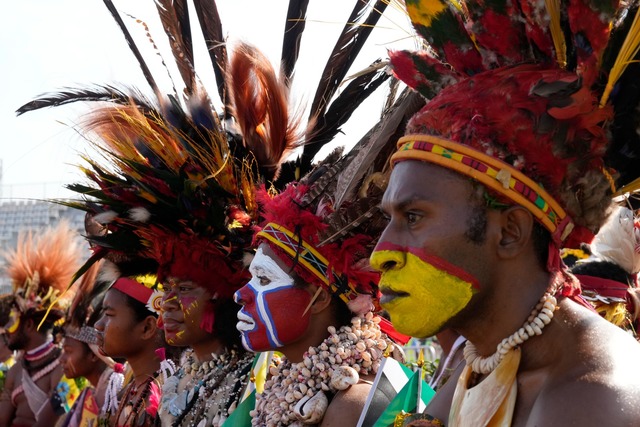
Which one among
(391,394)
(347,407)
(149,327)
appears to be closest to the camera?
(391,394)

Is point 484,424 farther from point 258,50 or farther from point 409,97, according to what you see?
point 258,50

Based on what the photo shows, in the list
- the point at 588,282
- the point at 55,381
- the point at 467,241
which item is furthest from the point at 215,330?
the point at 55,381

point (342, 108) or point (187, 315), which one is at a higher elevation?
point (342, 108)

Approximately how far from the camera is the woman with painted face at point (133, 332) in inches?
249

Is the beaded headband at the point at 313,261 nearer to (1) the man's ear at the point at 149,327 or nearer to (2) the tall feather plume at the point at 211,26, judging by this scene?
(2) the tall feather plume at the point at 211,26

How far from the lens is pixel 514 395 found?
7.68 feet

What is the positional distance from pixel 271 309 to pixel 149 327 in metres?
2.52

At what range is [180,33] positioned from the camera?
5527mm

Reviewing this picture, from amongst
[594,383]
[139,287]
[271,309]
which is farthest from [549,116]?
[139,287]

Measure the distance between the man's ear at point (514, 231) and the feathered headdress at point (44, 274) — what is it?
7928 millimetres

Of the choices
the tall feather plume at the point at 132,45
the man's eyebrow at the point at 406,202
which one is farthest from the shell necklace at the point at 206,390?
the man's eyebrow at the point at 406,202

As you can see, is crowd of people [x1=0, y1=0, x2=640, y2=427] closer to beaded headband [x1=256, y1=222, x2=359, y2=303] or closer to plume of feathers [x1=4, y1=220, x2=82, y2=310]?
beaded headband [x1=256, y1=222, x2=359, y2=303]

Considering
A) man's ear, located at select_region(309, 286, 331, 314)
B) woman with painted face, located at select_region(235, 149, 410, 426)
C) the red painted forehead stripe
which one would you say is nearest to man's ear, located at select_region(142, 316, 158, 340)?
woman with painted face, located at select_region(235, 149, 410, 426)

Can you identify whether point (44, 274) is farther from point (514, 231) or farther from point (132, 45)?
point (514, 231)
